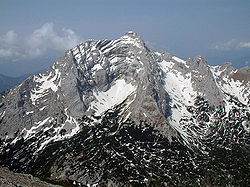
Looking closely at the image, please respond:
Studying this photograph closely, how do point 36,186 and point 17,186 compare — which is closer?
point 17,186

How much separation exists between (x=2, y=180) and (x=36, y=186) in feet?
57.6

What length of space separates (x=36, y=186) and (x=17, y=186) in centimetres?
1483

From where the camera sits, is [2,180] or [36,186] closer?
[2,180]

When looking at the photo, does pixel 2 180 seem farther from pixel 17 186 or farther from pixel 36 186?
pixel 36 186

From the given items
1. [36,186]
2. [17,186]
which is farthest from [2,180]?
[36,186]

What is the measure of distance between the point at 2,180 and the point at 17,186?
22.3 feet

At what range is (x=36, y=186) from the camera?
10406 centimetres

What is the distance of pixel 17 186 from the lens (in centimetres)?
9056

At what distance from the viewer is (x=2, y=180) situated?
3585 inches
